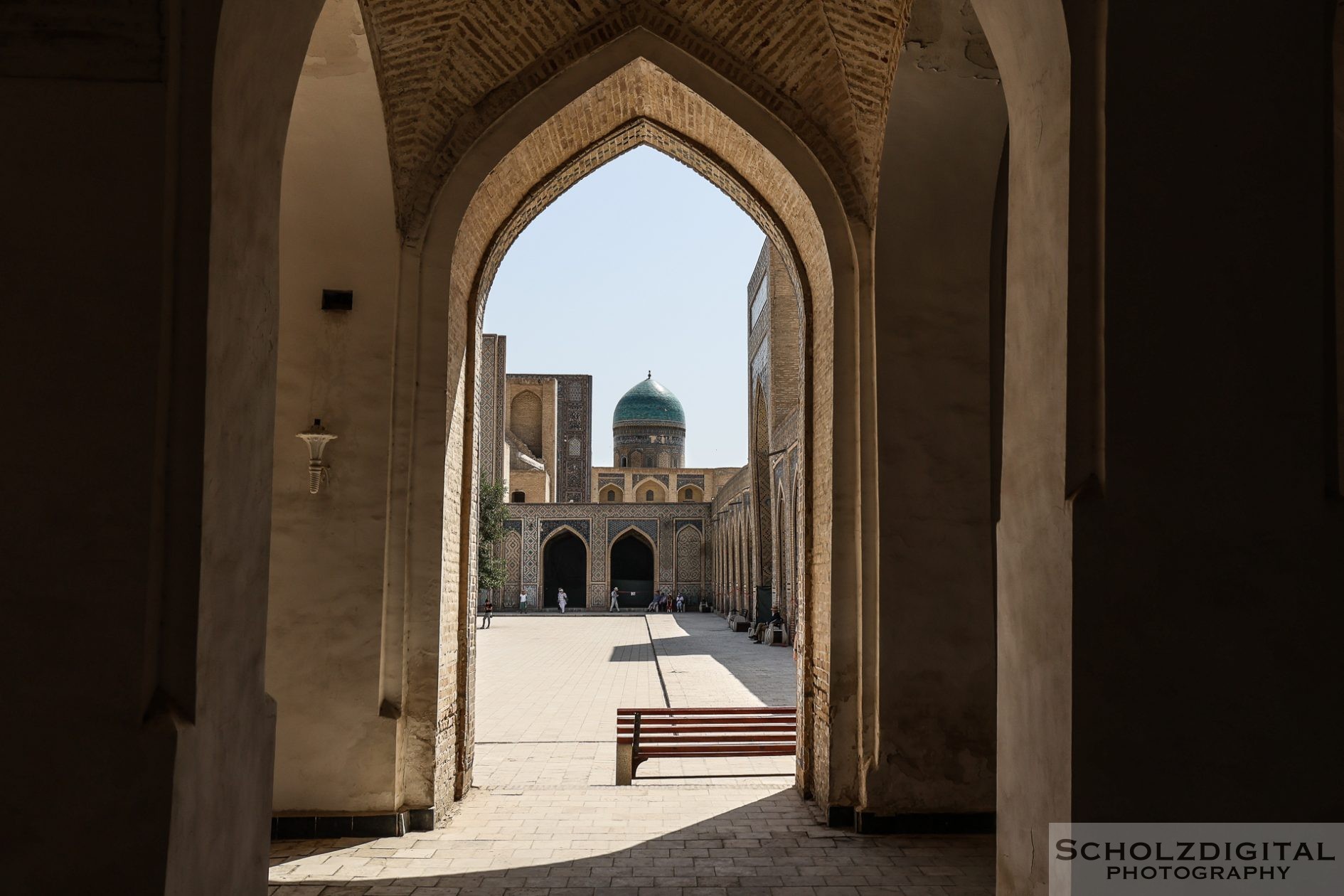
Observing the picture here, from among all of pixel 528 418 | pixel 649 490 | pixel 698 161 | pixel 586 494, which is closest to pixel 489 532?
pixel 698 161

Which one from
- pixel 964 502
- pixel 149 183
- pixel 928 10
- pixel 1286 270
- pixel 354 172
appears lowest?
pixel 964 502

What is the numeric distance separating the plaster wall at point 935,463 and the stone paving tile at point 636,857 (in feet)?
1.67

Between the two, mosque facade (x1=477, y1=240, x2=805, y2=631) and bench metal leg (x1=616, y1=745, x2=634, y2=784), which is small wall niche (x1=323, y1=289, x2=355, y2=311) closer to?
bench metal leg (x1=616, y1=745, x2=634, y2=784)

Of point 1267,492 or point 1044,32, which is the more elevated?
point 1044,32

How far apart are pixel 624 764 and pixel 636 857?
7.53 ft

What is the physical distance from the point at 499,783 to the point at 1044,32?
633 centimetres

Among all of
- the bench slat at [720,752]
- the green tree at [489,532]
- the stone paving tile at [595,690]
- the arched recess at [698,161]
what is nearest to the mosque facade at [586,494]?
the green tree at [489,532]

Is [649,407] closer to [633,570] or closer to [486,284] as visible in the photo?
[633,570]

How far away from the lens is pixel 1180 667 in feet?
7.91

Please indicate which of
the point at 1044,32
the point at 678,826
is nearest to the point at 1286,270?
the point at 1044,32

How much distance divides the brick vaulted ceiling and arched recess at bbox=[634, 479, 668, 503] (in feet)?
119

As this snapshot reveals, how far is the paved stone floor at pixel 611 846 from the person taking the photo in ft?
16.1

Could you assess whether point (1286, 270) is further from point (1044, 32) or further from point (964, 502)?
point (964, 502)

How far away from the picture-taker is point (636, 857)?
5.40 m
